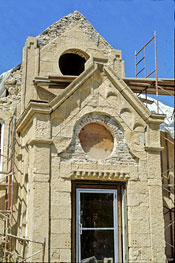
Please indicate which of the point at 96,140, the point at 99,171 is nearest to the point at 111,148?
the point at 96,140

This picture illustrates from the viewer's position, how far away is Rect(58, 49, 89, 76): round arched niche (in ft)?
52.2

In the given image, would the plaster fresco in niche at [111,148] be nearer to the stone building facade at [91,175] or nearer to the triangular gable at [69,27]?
the stone building facade at [91,175]

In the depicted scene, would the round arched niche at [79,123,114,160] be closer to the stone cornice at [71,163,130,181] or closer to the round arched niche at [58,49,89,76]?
the stone cornice at [71,163,130,181]

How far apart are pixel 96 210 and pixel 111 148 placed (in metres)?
1.88

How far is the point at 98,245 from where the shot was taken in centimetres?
1129

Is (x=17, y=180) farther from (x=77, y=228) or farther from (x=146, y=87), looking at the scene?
(x=146, y=87)

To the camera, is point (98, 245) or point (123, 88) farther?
point (123, 88)

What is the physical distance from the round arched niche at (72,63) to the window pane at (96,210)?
598 cm

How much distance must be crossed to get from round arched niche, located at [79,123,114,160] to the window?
2.99 ft

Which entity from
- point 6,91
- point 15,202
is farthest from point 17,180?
point 6,91

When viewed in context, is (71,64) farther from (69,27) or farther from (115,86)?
(115,86)

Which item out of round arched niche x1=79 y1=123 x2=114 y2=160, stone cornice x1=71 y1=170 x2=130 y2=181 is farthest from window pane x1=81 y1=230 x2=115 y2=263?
round arched niche x1=79 y1=123 x2=114 y2=160

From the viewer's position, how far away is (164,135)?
15031 mm

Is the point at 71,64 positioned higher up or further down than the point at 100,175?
higher up
